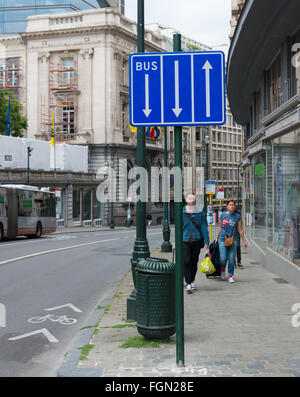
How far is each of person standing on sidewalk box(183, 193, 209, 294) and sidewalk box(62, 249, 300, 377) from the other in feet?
1.30

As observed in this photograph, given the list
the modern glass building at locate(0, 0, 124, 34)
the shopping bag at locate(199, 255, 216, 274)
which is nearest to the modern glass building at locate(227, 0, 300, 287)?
the shopping bag at locate(199, 255, 216, 274)

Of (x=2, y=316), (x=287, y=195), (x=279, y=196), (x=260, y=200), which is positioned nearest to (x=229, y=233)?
(x=287, y=195)

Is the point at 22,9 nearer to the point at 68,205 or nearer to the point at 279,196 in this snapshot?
the point at 68,205

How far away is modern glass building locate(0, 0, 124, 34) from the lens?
71.8 metres

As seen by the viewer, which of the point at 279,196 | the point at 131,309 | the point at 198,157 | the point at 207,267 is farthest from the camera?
the point at 198,157

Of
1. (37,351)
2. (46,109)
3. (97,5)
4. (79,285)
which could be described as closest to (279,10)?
(79,285)

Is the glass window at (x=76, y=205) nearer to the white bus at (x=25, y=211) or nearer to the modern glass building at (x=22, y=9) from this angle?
the white bus at (x=25, y=211)

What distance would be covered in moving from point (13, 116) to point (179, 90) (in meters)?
52.9

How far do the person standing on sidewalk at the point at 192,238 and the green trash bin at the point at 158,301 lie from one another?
12.6 ft

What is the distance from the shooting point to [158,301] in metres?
6.76

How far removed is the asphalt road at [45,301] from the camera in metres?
6.64

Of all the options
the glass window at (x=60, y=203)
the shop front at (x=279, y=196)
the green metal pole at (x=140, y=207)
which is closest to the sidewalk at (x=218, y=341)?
the green metal pole at (x=140, y=207)

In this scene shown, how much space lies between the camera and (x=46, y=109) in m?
60.9

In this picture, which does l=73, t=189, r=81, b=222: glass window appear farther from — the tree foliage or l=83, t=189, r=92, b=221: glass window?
the tree foliage
